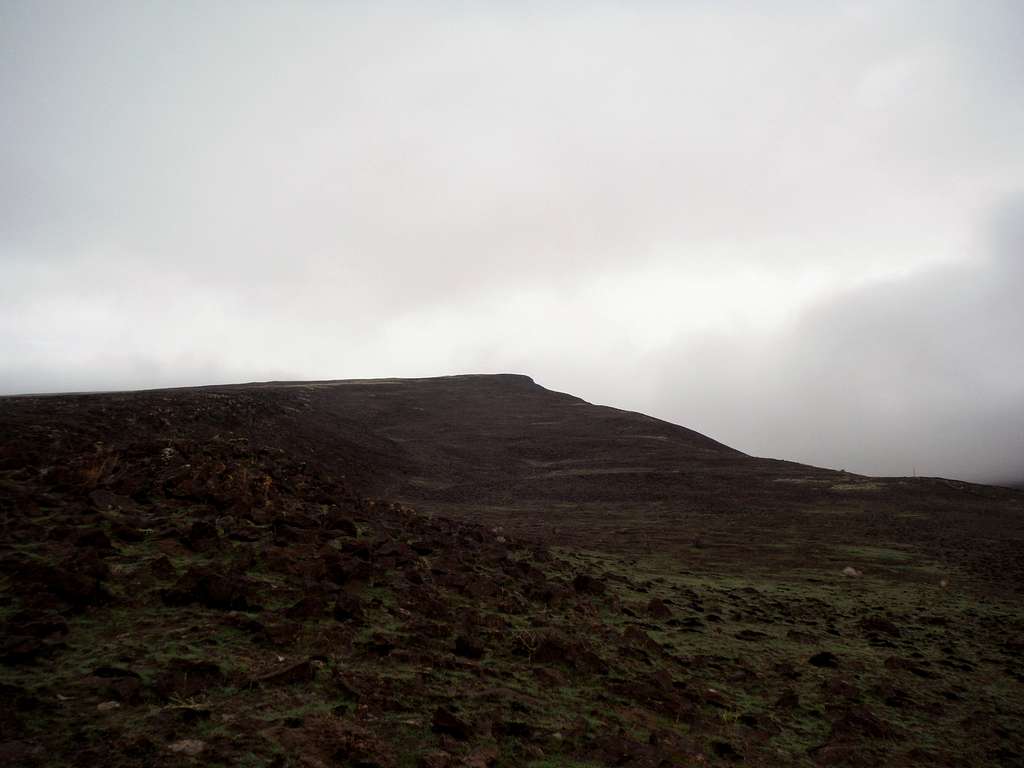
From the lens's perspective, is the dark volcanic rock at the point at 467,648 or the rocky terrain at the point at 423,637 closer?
the rocky terrain at the point at 423,637

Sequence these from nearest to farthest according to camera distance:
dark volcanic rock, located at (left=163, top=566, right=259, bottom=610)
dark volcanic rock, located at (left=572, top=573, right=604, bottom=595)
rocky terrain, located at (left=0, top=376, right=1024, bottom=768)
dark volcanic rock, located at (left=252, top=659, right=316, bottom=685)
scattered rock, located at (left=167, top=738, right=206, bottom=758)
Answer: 1. scattered rock, located at (left=167, top=738, right=206, bottom=758)
2. rocky terrain, located at (left=0, top=376, right=1024, bottom=768)
3. dark volcanic rock, located at (left=252, top=659, right=316, bottom=685)
4. dark volcanic rock, located at (left=163, top=566, right=259, bottom=610)
5. dark volcanic rock, located at (left=572, top=573, right=604, bottom=595)

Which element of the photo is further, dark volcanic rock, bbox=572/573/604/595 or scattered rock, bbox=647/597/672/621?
dark volcanic rock, bbox=572/573/604/595

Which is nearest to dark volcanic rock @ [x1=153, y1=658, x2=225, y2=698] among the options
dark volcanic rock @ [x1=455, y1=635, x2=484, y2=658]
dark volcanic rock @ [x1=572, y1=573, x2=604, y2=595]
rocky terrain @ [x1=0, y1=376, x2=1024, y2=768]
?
rocky terrain @ [x1=0, y1=376, x2=1024, y2=768]

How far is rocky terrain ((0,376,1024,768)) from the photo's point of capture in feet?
14.2

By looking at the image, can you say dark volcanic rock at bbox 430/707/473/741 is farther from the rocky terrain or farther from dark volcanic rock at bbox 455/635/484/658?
dark volcanic rock at bbox 455/635/484/658

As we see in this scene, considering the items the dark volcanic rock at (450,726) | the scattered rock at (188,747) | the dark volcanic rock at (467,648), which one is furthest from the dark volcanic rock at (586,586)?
the scattered rock at (188,747)

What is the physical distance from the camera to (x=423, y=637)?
250 inches

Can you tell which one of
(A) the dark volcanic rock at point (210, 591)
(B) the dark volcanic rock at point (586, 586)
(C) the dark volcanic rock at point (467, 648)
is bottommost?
(B) the dark volcanic rock at point (586, 586)

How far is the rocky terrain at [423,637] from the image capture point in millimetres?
4336

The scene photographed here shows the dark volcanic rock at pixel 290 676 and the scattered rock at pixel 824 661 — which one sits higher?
the dark volcanic rock at pixel 290 676

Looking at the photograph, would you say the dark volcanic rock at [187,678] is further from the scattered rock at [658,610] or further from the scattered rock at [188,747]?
the scattered rock at [658,610]

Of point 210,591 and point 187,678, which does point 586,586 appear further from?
point 187,678

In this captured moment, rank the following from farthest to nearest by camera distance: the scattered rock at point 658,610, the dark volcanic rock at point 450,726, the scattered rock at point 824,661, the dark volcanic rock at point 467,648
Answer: the scattered rock at point 658,610
the scattered rock at point 824,661
the dark volcanic rock at point 467,648
the dark volcanic rock at point 450,726

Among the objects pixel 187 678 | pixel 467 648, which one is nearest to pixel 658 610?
pixel 467 648
